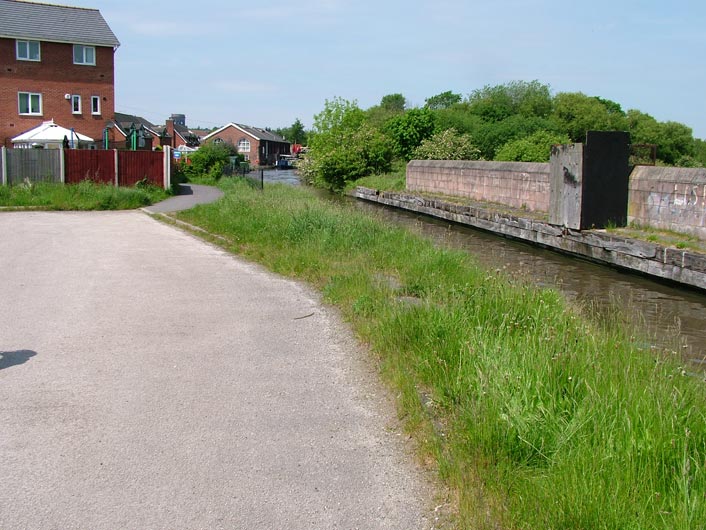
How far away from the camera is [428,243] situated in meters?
14.0

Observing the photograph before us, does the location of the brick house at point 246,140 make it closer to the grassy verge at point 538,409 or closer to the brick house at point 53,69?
the brick house at point 53,69

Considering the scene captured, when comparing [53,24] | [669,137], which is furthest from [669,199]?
[669,137]

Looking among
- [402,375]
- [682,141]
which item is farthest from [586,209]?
[682,141]

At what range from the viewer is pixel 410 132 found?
5503 cm

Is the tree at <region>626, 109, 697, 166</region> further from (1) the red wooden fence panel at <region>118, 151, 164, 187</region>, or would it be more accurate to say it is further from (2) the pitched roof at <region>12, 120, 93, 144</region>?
(2) the pitched roof at <region>12, 120, 93, 144</region>

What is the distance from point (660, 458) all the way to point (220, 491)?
2426 millimetres

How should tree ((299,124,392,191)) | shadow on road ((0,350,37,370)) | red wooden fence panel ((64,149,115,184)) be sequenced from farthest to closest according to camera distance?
tree ((299,124,392,191))
red wooden fence panel ((64,149,115,184))
shadow on road ((0,350,37,370))

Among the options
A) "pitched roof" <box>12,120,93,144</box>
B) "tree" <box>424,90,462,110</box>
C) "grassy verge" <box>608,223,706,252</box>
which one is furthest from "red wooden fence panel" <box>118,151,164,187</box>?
"tree" <box>424,90,462,110</box>

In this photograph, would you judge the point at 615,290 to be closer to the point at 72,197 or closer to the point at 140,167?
the point at 72,197

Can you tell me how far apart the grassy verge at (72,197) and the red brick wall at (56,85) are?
18360mm

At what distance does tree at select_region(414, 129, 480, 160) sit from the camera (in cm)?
4850

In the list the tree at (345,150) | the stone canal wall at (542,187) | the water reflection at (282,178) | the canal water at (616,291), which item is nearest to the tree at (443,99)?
the water reflection at (282,178)

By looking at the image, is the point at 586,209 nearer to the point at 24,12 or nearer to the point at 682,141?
the point at 24,12

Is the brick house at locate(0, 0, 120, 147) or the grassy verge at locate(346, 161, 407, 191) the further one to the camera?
the grassy verge at locate(346, 161, 407, 191)
